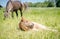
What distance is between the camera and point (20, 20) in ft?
A: 6.02

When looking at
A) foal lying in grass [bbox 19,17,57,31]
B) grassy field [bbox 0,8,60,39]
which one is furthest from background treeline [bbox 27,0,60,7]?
foal lying in grass [bbox 19,17,57,31]

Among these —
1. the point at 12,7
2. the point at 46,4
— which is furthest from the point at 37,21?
the point at 12,7

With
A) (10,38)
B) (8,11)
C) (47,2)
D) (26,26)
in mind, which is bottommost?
(10,38)

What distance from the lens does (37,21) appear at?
1.84 metres

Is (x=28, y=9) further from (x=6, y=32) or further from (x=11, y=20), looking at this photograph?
(x=6, y=32)

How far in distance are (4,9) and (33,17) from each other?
0.40 m

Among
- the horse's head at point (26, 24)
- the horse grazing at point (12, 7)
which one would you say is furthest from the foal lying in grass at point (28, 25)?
the horse grazing at point (12, 7)

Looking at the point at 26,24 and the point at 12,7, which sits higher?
the point at 12,7

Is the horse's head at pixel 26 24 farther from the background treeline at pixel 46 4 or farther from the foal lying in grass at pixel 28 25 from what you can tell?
the background treeline at pixel 46 4

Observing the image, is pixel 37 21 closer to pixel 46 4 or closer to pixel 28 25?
pixel 28 25

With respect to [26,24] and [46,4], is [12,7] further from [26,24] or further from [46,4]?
[46,4]

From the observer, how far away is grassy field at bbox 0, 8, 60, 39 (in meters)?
1.76

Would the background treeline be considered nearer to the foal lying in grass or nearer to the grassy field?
the grassy field

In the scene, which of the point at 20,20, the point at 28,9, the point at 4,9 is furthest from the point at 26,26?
the point at 4,9
